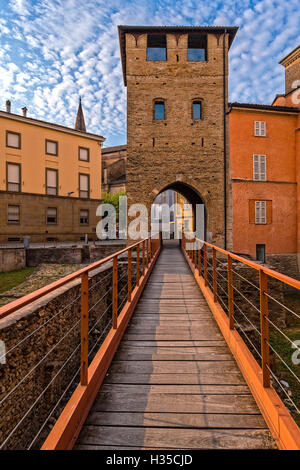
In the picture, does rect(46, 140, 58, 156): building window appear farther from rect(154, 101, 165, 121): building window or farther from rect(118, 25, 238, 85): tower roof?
rect(154, 101, 165, 121): building window

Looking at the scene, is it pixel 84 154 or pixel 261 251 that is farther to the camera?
pixel 84 154

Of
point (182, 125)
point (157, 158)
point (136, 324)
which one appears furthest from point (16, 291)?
point (182, 125)

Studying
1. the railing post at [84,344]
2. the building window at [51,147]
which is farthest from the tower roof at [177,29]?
the railing post at [84,344]

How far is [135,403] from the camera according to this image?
2410mm

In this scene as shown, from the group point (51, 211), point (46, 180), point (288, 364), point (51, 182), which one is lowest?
point (288, 364)

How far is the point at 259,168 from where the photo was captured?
1509 cm

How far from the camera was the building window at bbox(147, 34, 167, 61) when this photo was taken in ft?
48.1

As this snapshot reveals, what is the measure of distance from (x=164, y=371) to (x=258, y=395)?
105cm

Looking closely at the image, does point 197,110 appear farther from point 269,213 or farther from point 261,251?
point 261,251

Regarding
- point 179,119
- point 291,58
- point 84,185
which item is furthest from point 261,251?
point 84,185

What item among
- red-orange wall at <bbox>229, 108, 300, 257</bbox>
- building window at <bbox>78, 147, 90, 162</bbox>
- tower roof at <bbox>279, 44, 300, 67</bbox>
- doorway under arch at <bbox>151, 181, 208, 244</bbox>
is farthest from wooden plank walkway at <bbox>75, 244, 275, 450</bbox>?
tower roof at <bbox>279, 44, 300, 67</bbox>

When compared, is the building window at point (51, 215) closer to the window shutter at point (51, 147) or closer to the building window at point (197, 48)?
the window shutter at point (51, 147)

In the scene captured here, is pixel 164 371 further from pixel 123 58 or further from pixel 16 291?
pixel 123 58

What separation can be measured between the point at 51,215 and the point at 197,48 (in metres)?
17.3
